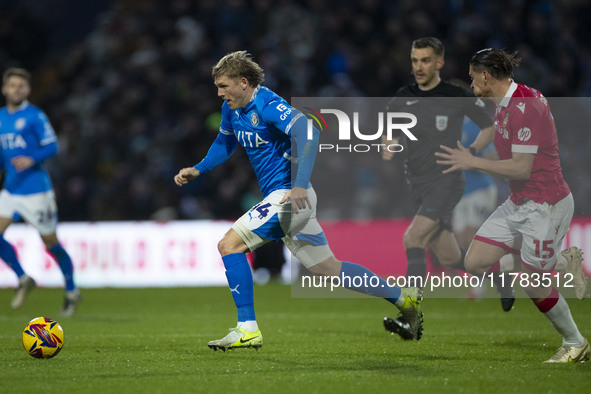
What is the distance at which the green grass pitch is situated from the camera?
4965 mm

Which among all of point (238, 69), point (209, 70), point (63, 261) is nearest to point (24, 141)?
point (63, 261)

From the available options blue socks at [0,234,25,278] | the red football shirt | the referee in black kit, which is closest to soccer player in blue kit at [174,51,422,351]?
the red football shirt

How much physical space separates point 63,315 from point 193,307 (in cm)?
174

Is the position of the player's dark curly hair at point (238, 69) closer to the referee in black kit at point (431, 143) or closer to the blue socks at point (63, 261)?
the referee in black kit at point (431, 143)

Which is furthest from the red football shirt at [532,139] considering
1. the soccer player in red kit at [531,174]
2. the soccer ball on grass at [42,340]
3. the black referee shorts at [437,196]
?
the soccer ball on grass at [42,340]

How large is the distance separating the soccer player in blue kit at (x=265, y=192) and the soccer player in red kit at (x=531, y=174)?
3.42 feet

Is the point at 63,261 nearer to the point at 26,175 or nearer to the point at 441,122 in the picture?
the point at 26,175

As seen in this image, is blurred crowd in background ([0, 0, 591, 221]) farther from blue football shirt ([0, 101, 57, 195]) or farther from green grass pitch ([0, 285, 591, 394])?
blue football shirt ([0, 101, 57, 195])

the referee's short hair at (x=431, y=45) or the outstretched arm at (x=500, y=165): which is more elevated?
the referee's short hair at (x=431, y=45)

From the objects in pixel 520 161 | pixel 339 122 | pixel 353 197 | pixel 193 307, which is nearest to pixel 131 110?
pixel 353 197

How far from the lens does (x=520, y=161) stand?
5691mm

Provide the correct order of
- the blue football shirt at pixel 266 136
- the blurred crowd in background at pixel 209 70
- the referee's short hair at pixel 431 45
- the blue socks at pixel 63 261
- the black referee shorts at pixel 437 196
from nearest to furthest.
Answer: the blue football shirt at pixel 266 136, the referee's short hair at pixel 431 45, the black referee shorts at pixel 437 196, the blue socks at pixel 63 261, the blurred crowd in background at pixel 209 70

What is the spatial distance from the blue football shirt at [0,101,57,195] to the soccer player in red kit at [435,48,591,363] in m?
5.28

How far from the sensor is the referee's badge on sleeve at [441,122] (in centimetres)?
769
